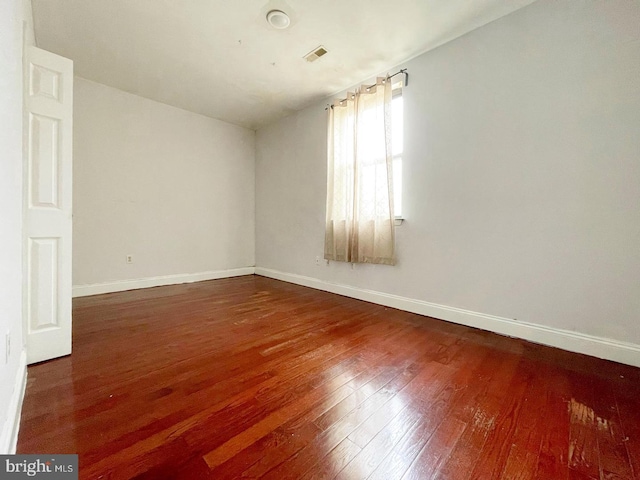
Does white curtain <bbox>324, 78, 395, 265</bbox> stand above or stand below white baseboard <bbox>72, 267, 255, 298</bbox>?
above

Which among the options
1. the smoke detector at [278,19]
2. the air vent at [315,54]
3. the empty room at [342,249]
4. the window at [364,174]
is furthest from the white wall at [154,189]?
the smoke detector at [278,19]

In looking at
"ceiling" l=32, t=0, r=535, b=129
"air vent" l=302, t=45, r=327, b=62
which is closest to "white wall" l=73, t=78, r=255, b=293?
"ceiling" l=32, t=0, r=535, b=129

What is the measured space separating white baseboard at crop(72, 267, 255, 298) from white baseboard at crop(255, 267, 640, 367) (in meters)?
2.36

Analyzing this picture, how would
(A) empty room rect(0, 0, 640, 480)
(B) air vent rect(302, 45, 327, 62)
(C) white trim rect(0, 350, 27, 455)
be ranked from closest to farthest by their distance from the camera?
(C) white trim rect(0, 350, 27, 455), (A) empty room rect(0, 0, 640, 480), (B) air vent rect(302, 45, 327, 62)

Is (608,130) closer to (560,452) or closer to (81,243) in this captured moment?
(560,452)

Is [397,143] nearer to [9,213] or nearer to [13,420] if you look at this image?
[9,213]

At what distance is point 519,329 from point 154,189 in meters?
4.67

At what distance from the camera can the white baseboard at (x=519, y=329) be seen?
5.60ft

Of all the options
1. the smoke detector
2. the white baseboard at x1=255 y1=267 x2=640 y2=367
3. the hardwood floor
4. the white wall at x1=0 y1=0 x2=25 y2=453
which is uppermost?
the smoke detector

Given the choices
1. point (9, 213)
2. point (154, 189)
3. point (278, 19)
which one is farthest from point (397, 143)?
point (154, 189)

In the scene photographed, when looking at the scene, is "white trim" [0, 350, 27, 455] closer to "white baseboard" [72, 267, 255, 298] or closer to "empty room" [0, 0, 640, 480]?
"empty room" [0, 0, 640, 480]

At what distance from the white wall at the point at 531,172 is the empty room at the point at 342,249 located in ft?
0.05

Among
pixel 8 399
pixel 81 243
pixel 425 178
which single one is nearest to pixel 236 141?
pixel 81 243

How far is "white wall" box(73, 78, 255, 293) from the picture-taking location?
3252 millimetres
